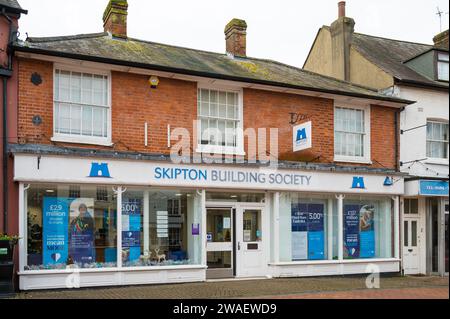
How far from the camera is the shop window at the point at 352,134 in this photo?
17062 mm

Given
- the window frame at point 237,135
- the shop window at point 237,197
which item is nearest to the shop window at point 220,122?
the window frame at point 237,135

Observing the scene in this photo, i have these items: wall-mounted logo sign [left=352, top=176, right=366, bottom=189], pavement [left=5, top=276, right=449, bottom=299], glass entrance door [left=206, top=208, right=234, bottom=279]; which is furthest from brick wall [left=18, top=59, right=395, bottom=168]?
pavement [left=5, top=276, right=449, bottom=299]

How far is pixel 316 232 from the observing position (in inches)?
642

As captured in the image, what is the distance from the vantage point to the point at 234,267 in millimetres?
15133

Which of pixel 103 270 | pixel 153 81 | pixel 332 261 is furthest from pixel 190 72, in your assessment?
pixel 332 261

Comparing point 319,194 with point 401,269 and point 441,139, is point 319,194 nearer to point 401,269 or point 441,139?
point 401,269

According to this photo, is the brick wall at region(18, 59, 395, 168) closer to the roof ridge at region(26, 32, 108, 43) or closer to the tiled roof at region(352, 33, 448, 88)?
the roof ridge at region(26, 32, 108, 43)

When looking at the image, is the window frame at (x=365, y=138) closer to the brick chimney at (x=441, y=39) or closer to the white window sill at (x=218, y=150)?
the white window sill at (x=218, y=150)

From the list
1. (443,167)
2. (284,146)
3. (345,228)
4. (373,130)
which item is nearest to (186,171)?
(284,146)

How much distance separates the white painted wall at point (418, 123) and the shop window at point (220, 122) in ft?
19.1

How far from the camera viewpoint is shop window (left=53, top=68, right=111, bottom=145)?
1347cm

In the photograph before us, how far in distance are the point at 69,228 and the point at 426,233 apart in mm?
11516

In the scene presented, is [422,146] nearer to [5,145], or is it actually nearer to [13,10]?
[5,145]
